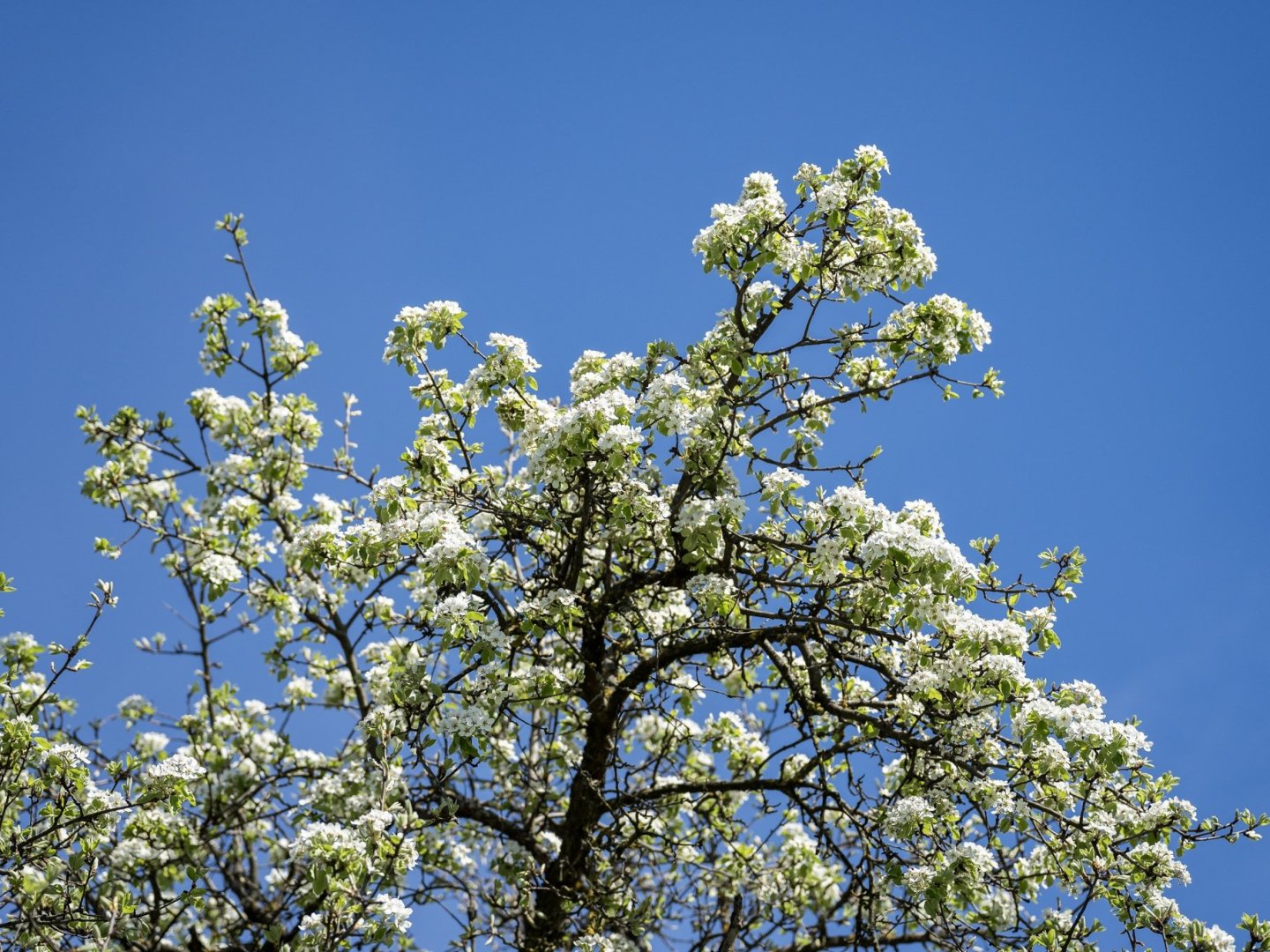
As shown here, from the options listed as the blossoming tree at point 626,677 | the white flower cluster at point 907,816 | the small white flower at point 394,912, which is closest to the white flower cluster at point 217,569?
the blossoming tree at point 626,677

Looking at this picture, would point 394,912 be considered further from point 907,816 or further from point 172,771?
point 907,816

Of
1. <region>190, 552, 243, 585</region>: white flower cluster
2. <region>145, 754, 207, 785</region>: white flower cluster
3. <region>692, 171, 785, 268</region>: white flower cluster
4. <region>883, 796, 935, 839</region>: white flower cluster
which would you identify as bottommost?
<region>145, 754, 207, 785</region>: white flower cluster

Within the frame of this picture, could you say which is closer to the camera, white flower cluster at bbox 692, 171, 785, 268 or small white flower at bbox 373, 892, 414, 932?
small white flower at bbox 373, 892, 414, 932

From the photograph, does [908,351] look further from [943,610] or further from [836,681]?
[836,681]

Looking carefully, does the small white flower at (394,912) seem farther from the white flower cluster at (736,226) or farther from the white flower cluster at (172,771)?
the white flower cluster at (736,226)

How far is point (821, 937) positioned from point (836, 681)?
2200 mm

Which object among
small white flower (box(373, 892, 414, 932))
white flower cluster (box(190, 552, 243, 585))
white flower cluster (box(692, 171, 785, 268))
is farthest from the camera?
white flower cluster (box(190, 552, 243, 585))

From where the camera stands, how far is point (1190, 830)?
23.9 ft

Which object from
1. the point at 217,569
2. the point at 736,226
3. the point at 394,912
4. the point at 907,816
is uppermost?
the point at 736,226

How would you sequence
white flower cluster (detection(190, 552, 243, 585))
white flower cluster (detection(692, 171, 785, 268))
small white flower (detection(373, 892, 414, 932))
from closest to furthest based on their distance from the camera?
small white flower (detection(373, 892, 414, 932)), white flower cluster (detection(692, 171, 785, 268)), white flower cluster (detection(190, 552, 243, 585))

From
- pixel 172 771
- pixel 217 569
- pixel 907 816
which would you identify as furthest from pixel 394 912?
pixel 217 569

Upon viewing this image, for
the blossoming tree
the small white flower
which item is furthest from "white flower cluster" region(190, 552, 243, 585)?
the small white flower

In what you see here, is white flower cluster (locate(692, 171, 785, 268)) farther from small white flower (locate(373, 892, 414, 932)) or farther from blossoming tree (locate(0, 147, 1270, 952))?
small white flower (locate(373, 892, 414, 932))

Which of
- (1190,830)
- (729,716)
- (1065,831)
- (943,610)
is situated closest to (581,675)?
(729,716)
